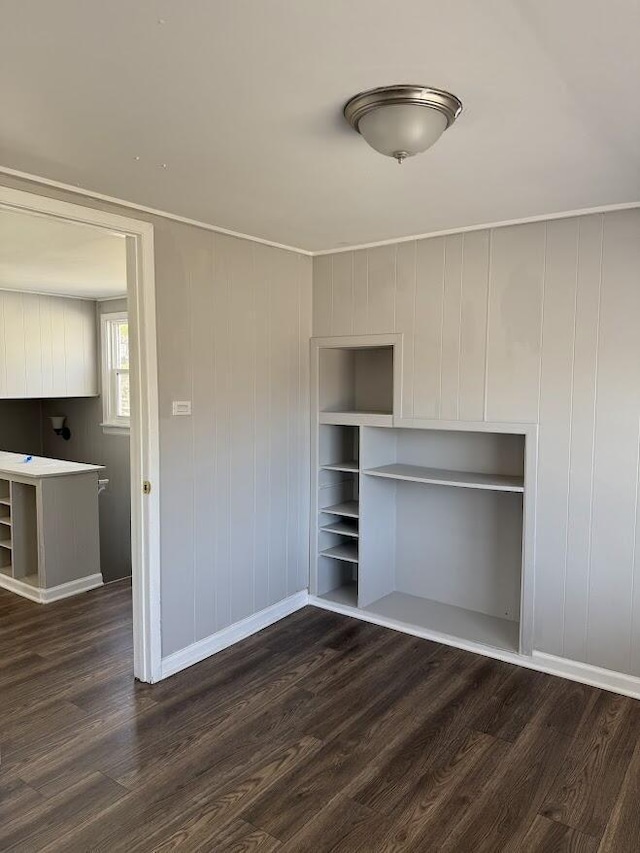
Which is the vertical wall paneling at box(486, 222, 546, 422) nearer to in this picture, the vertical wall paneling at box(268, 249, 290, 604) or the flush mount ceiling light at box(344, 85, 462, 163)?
the vertical wall paneling at box(268, 249, 290, 604)

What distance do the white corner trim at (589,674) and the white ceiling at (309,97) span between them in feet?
7.55

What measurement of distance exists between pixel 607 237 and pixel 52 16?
253 cm

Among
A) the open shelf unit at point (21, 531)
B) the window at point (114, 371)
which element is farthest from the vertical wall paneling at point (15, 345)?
the open shelf unit at point (21, 531)

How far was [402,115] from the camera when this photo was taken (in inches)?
69.5

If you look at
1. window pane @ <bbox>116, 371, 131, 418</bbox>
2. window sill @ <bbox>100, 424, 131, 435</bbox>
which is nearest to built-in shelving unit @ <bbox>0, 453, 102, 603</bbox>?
window sill @ <bbox>100, 424, 131, 435</bbox>

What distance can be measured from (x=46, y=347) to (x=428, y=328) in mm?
4049

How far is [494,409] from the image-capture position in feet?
10.8

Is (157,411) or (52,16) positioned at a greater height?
(52,16)

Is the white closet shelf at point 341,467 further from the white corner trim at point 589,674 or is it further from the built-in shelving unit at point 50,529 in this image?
the built-in shelving unit at point 50,529

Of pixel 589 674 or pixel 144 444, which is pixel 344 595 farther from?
pixel 144 444

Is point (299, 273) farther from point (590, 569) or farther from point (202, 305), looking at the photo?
point (590, 569)

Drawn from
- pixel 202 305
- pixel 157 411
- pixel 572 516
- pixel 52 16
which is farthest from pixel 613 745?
pixel 52 16

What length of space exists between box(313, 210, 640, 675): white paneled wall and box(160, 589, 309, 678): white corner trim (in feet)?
5.10

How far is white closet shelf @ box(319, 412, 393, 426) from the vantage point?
12.2 feet
